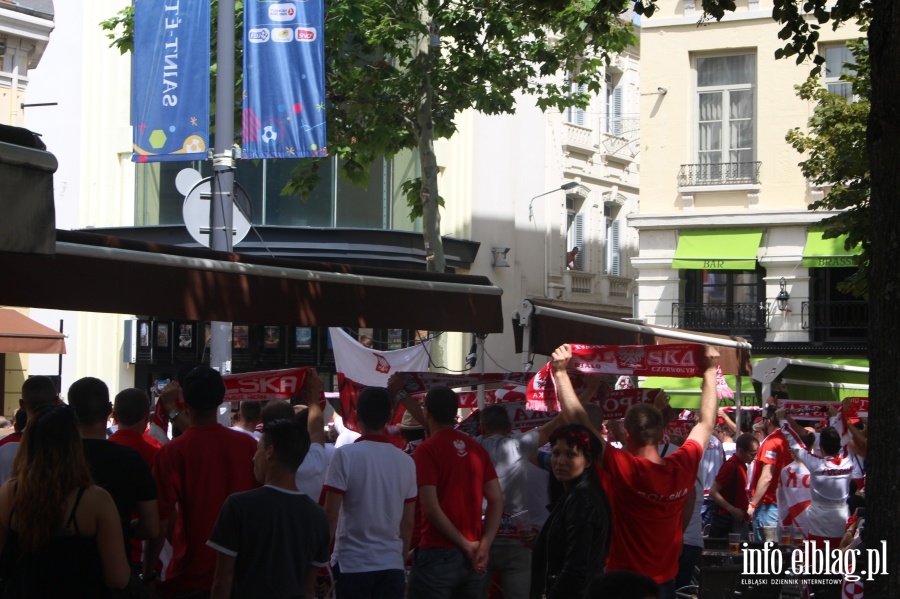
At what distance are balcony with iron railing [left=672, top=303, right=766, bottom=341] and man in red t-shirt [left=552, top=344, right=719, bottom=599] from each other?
2155cm

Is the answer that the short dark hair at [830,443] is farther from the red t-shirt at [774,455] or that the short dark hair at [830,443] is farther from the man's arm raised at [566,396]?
the man's arm raised at [566,396]

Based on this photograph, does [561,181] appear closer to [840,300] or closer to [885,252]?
[840,300]

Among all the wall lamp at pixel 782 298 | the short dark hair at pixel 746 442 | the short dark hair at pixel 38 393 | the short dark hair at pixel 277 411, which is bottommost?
the short dark hair at pixel 746 442

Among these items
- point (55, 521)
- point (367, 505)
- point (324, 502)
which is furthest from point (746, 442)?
point (55, 521)

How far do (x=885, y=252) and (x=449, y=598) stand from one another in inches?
120

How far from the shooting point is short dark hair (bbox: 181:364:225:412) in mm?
6230

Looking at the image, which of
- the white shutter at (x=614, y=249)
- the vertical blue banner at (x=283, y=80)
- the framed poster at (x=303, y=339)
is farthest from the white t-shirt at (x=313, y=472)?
the white shutter at (x=614, y=249)

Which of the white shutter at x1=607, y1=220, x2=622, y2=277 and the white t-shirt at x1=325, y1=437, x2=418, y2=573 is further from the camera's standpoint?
the white shutter at x1=607, y1=220, x2=622, y2=277

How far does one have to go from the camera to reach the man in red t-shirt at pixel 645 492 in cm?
651

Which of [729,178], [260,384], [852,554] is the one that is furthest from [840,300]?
[260,384]

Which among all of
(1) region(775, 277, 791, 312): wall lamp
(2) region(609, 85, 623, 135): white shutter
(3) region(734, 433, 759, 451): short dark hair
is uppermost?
(2) region(609, 85, 623, 135): white shutter

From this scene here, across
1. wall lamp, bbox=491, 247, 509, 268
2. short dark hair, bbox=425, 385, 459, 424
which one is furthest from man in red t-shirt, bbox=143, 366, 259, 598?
wall lamp, bbox=491, 247, 509, 268

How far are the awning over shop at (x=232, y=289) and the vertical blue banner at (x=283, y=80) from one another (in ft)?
11.2

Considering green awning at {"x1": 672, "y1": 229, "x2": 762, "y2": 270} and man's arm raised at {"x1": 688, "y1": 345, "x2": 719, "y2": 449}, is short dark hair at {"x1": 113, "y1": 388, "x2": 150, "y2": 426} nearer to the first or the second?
man's arm raised at {"x1": 688, "y1": 345, "x2": 719, "y2": 449}
